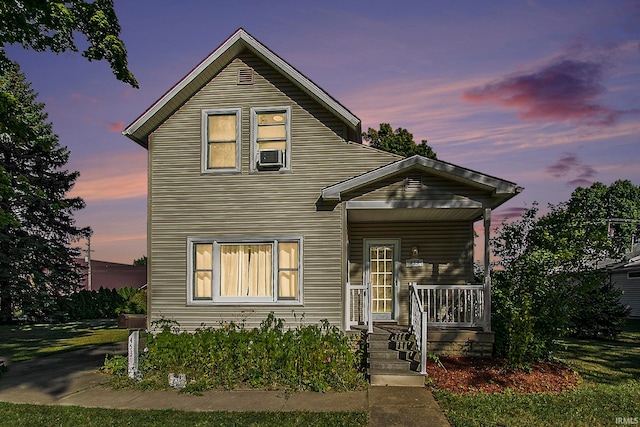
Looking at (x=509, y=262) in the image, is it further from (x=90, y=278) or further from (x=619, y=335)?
(x=90, y=278)

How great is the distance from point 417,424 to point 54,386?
742 cm

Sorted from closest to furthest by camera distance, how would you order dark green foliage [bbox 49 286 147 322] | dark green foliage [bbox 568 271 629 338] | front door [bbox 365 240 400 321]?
front door [bbox 365 240 400 321], dark green foliage [bbox 568 271 629 338], dark green foliage [bbox 49 286 147 322]

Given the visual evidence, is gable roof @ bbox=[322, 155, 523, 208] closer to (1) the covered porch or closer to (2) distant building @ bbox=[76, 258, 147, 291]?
(1) the covered porch

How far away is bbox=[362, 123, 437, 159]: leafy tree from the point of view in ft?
84.6

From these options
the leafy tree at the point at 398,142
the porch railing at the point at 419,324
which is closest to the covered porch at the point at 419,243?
the porch railing at the point at 419,324

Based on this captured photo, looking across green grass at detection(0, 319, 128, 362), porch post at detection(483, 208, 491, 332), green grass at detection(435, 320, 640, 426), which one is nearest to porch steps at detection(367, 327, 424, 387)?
green grass at detection(435, 320, 640, 426)

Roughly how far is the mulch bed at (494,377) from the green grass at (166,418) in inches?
101

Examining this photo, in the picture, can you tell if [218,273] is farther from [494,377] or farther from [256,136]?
[494,377]

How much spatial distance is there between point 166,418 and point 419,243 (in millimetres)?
8320

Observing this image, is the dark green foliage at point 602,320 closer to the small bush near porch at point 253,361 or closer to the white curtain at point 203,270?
the small bush near porch at point 253,361

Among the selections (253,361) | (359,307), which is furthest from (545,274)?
(253,361)

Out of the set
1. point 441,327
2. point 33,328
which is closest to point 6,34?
point 441,327

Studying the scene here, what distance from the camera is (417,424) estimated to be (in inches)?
298

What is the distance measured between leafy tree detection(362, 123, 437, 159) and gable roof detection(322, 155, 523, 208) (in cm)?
1448
